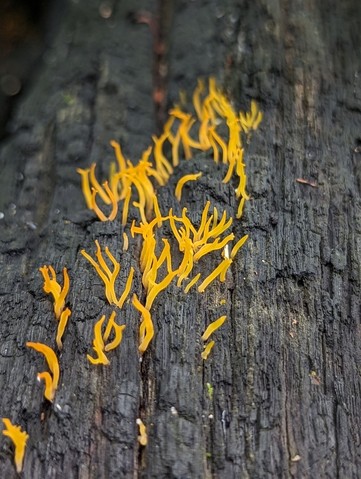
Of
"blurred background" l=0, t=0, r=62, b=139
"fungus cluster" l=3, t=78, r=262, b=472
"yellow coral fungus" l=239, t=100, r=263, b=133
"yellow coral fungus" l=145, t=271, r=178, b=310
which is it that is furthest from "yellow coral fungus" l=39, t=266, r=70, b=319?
"blurred background" l=0, t=0, r=62, b=139

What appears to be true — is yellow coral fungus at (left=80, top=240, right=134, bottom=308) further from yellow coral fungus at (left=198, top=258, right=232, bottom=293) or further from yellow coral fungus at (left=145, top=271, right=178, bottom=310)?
yellow coral fungus at (left=198, top=258, right=232, bottom=293)

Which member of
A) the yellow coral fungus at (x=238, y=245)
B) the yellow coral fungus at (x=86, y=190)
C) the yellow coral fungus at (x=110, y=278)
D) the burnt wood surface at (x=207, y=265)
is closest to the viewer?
the burnt wood surface at (x=207, y=265)

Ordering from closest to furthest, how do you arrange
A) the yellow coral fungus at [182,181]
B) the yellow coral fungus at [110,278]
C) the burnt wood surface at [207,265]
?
the burnt wood surface at [207,265]
the yellow coral fungus at [110,278]
the yellow coral fungus at [182,181]

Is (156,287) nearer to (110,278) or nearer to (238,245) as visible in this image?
(110,278)

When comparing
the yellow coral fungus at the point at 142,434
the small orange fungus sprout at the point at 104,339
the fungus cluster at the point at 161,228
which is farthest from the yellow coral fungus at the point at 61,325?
the yellow coral fungus at the point at 142,434

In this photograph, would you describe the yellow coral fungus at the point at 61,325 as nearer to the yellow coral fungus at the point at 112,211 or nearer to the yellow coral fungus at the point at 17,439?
the yellow coral fungus at the point at 17,439

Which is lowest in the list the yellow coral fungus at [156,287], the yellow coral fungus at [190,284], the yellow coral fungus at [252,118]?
the yellow coral fungus at [190,284]

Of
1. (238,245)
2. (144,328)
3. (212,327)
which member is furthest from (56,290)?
(238,245)
